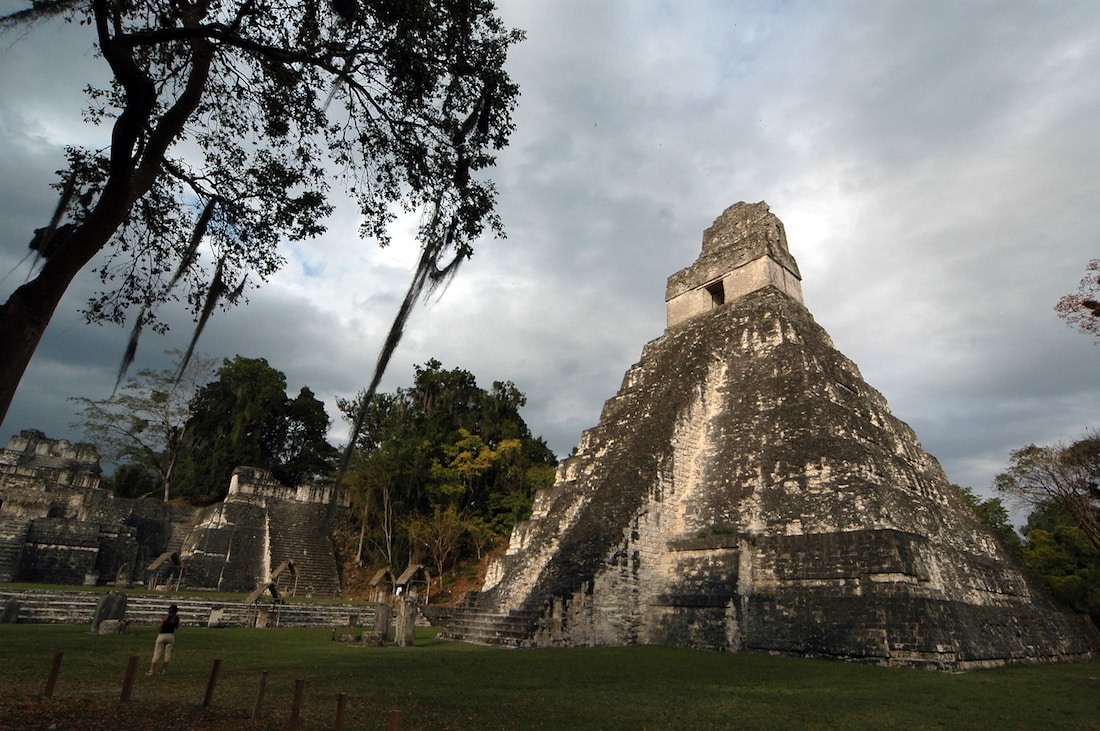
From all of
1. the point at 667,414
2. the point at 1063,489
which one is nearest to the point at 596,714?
the point at 667,414

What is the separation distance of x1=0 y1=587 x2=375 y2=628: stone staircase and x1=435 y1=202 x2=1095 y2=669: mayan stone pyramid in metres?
3.99

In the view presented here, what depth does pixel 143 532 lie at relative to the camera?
84.3 feet

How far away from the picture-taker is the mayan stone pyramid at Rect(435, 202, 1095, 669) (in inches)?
395

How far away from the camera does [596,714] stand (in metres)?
5.69

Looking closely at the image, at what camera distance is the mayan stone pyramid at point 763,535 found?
10023mm

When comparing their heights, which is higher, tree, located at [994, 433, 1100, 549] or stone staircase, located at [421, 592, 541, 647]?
tree, located at [994, 433, 1100, 549]

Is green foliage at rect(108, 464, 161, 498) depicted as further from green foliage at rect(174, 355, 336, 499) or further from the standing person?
the standing person

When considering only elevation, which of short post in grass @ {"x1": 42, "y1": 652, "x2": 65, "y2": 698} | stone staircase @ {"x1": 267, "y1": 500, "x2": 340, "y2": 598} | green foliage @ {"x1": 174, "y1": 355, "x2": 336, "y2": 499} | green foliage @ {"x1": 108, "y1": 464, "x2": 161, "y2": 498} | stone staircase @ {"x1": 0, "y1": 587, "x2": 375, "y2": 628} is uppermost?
green foliage @ {"x1": 174, "y1": 355, "x2": 336, "y2": 499}

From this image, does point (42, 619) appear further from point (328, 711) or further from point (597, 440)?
point (597, 440)

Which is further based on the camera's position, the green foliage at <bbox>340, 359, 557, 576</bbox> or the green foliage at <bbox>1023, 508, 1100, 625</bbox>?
the green foliage at <bbox>340, 359, 557, 576</bbox>

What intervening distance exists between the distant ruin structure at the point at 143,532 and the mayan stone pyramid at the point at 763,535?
40.4ft

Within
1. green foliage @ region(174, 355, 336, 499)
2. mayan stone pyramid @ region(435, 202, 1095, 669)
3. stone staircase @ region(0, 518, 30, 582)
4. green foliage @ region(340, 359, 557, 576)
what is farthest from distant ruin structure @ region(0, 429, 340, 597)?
mayan stone pyramid @ region(435, 202, 1095, 669)

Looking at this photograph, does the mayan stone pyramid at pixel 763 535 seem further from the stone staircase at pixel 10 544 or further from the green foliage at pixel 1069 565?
the stone staircase at pixel 10 544

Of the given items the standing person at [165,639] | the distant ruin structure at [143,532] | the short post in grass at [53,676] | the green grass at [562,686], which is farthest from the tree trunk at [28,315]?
the distant ruin structure at [143,532]
